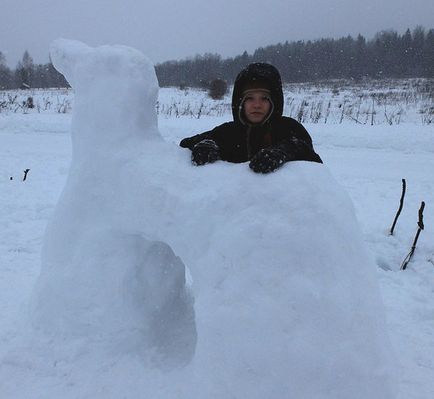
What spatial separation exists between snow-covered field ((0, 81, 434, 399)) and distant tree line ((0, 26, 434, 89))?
28.7 metres

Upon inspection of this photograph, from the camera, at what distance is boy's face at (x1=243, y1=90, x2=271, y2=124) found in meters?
2.51

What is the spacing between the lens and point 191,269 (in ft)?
6.64

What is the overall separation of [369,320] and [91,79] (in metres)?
2.08

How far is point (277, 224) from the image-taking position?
183 cm

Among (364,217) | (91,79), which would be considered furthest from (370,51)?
(91,79)

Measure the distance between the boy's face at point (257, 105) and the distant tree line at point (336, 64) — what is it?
1241 inches

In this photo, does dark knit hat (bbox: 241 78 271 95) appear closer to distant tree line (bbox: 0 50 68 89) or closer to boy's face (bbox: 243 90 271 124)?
boy's face (bbox: 243 90 271 124)

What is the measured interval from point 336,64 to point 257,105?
50914 millimetres

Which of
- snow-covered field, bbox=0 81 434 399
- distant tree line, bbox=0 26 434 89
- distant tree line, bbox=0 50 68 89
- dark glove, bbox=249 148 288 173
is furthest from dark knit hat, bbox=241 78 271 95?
distant tree line, bbox=0 50 68 89

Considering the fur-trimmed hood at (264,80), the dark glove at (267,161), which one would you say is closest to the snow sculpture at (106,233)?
the fur-trimmed hood at (264,80)

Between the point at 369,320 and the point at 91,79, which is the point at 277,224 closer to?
the point at 369,320

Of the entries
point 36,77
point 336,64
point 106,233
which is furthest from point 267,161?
point 36,77

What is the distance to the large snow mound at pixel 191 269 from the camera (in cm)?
168

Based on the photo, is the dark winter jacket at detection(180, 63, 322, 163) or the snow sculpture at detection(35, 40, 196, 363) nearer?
the snow sculpture at detection(35, 40, 196, 363)
